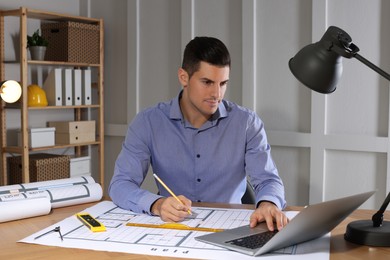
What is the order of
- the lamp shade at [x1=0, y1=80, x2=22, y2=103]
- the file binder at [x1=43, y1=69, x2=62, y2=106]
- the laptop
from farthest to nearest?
the file binder at [x1=43, y1=69, x2=62, y2=106] → the lamp shade at [x1=0, y1=80, x2=22, y2=103] → the laptop

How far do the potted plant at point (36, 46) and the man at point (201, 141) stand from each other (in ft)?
6.89

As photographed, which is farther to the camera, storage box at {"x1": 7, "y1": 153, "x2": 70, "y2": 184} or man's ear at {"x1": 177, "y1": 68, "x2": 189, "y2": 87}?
storage box at {"x1": 7, "y1": 153, "x2": 70, "y2": 184}

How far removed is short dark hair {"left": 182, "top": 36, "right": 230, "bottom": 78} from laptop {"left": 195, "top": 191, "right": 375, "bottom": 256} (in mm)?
799

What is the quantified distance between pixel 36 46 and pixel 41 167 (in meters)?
0.92

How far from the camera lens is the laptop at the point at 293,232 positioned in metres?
1.44

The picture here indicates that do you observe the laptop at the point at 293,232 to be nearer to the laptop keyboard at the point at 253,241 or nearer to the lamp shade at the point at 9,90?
the laptop keyboard at the point at 253,241

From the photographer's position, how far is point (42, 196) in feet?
6.54

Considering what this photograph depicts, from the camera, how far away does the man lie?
227 cm

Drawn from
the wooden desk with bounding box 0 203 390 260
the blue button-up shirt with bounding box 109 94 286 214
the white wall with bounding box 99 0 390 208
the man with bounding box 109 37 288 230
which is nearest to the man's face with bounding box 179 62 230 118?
the man with bounding box 109 37 288 230

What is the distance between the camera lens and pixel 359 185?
12.1ft

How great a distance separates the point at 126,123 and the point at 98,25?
0.86 m

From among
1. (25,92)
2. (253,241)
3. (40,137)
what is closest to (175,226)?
(253,241)

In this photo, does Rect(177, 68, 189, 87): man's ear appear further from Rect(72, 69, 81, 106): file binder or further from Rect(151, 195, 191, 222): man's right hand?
Rect(72, 69, 81, 106): file binder

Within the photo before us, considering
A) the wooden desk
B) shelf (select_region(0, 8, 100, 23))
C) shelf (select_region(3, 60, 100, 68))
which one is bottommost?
the wooden desk
